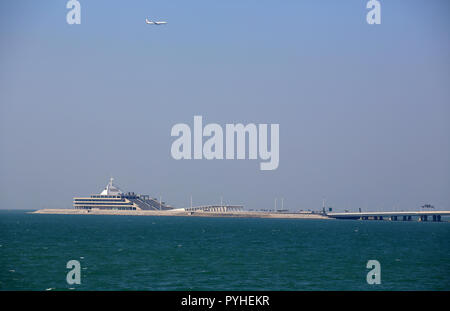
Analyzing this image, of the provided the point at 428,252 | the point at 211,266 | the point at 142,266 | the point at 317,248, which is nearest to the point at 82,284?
the point at 142,266

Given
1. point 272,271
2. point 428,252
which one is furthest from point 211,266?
point 428,252

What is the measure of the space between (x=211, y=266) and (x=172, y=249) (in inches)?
987

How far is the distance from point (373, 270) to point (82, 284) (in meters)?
32.7

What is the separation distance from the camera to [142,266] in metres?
71.4

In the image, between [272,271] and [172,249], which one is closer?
[272,271]

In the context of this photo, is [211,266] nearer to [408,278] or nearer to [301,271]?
[301,271]

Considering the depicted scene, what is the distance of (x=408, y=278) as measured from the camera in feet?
216
